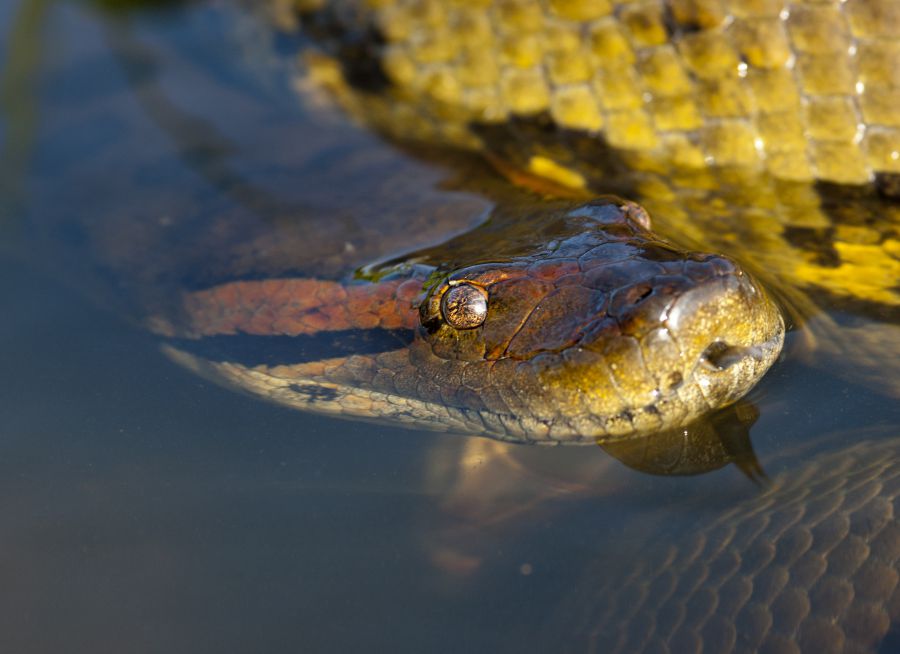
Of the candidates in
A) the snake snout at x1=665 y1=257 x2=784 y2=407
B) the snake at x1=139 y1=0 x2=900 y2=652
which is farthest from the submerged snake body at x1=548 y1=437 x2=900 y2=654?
the snake snout at x1=665 y1=257 x2=784 y2=407

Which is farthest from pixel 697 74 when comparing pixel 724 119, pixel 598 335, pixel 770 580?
pixel 770 580

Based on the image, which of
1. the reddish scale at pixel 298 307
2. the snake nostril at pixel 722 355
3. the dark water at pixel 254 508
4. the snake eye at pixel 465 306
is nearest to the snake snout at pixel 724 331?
the snake nostril at pixel 722 355

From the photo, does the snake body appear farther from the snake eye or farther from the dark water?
the snake eye

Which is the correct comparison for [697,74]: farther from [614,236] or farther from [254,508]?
[254,508]

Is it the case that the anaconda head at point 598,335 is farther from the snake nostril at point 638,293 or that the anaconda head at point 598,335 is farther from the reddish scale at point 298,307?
the reddish scale at point 298,307

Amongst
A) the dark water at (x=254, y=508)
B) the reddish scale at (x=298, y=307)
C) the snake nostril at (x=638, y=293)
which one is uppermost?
the snake nostril at (x=638, y=293)
